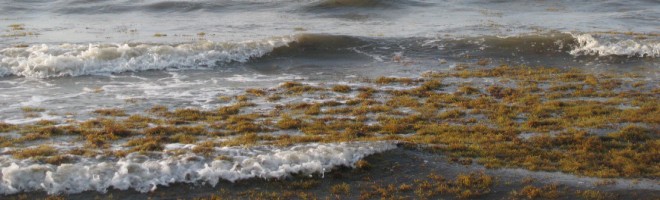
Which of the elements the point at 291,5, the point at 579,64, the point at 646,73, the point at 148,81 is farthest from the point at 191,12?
the point at 646,73

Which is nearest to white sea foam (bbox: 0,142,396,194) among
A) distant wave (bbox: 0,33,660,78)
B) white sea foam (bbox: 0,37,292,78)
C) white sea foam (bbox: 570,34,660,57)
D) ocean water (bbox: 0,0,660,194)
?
ocean water (bbox: 0,0,660,194)

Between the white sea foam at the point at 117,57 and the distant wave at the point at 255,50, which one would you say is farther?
the distant wave at the point at 255,50

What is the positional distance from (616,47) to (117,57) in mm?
20940

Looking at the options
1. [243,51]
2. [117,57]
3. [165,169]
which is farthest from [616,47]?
[165,169]

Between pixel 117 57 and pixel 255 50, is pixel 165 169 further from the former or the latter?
pixel 255 50

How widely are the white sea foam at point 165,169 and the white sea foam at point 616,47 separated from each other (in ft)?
60.1

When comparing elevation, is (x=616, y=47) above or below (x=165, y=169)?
below

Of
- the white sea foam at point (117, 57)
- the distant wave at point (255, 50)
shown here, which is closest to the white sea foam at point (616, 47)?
Answer: the distant wave at point (255, 50)

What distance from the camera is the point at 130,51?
25531 millimetres

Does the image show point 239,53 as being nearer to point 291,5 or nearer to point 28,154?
point 28,154

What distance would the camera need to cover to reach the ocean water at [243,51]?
1174 centimetres

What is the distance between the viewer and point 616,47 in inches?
1069

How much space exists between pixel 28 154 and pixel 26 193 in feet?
6.94

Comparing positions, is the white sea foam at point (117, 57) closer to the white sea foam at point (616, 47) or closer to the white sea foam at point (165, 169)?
the white sea foam at point (165, 169)
